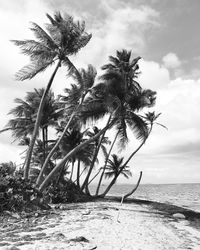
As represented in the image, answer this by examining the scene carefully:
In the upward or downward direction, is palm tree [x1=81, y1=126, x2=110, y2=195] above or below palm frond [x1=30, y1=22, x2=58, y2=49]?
below

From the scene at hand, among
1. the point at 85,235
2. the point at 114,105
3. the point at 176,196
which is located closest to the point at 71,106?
the point at 114,105

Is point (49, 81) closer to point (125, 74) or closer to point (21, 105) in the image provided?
point (125, 74)

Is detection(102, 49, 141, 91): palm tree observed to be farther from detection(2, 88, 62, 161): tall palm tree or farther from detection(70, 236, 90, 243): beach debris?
detection(70, 236, 90, 243): beach debris

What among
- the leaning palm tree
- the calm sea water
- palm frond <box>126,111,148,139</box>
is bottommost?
the calm sea water

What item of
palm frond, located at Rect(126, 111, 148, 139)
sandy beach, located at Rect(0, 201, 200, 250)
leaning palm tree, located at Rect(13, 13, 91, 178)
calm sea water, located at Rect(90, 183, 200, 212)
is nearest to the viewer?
sandy beach, located at Rect(0, 201, 200, 250)

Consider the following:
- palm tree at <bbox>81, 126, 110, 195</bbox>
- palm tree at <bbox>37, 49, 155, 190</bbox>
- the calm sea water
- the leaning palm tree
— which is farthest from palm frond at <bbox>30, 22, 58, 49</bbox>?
the calm sea water

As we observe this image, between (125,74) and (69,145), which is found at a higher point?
(125,74)

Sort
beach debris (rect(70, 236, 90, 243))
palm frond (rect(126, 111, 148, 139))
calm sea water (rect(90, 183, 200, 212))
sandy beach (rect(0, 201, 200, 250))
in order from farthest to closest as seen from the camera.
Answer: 1. calm sea water (rect(90, 183, 200, 212))
2. palm frond (rect(126, 111, 148, 139))
3. beach debris (rect(70, 236, 90, 243))
4. sandy beach (rect(0, 201, 200, 250))

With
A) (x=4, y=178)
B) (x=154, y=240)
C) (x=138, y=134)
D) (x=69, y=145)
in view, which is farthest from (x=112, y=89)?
(x=154, y=240)

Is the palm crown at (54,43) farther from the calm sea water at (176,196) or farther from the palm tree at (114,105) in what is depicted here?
the calm sea water at (176,196)

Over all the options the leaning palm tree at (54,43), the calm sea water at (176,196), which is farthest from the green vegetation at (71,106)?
the calm sea water at (176,196)

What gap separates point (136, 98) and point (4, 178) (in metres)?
11.9

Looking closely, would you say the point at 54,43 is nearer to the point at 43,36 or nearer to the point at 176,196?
the point at 43,36

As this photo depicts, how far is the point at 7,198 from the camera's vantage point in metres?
13.6
